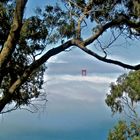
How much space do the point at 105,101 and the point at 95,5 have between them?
17497 mm

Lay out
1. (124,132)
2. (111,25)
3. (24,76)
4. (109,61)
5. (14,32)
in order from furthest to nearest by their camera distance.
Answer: (124,132)
(111,25)
(109,61)
(24,76)
(14,32)

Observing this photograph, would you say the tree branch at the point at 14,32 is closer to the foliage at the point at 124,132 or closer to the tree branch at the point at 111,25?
the tree branch at the point at 111,25

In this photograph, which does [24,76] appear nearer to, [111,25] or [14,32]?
[14,32]

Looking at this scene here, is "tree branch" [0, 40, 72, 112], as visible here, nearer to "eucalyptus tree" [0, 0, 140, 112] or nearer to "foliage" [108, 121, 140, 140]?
"eucalyptus tree" [0, 0, 140, 112]

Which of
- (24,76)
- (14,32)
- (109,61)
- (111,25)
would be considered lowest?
(24,76)

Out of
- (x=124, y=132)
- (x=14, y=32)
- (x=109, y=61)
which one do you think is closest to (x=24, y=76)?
(x=14, y=32)

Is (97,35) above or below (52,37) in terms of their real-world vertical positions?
below

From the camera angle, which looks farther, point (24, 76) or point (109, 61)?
point (109, 61)

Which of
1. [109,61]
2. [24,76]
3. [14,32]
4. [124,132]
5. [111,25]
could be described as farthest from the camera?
[124,132]

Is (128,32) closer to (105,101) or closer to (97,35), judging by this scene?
(97,35)

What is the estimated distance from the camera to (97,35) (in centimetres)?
1278

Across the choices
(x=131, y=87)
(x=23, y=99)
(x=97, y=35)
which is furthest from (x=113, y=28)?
(x=131, y=87)

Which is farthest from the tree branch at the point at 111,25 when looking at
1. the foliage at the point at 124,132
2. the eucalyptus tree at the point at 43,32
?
the foliage at the point at 124,132

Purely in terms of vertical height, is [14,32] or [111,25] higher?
[111,25]
